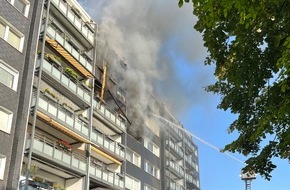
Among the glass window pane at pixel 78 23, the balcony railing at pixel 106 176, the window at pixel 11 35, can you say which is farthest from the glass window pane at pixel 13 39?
the balcony railing at pixel 106 176

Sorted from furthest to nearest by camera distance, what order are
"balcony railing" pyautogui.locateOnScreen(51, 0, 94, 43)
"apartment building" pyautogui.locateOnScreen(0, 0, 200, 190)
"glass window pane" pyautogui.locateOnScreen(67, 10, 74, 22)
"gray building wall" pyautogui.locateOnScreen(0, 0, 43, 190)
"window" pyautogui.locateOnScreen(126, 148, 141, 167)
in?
"window" pyautogui.locateOnScreen(126, 148, 141, 167) < "glass window pane" pyautogui.locateOnScreen(67, 10, 74, 22) < "balcony railing" pyautogui.locateOnScreen(51, 0, 94, 43) < "apartment building" pyautogui.locateOnScreen(0, 0, 200, 190) < "gray building wall" pyautogui.locateOnScreen(0, 0, 43, 190)

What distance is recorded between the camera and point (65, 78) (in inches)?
974

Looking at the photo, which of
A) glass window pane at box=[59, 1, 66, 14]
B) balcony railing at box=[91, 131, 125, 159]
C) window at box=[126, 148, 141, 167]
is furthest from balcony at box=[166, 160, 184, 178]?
glass window pane at box=[59, 1, 66, 14]

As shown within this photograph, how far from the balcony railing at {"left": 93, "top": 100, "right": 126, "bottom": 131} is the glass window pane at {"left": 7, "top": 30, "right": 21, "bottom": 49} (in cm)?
860

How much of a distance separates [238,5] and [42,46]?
59.2 feet

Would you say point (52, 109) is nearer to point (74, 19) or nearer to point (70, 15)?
point (70, 15)

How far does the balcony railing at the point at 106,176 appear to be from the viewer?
26.5m

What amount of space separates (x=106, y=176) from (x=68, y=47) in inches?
356

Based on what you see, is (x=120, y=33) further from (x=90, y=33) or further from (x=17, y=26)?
(x=17, y=26)

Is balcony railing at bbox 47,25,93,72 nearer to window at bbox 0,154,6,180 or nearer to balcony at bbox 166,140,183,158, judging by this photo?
window at bbox 0,154,6,180

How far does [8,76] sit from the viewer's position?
19703 mm

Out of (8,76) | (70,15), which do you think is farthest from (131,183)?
(8,76)

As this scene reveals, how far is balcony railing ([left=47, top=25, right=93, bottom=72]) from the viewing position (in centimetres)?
2410

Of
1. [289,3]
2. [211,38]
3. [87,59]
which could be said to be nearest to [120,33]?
[87,59]
